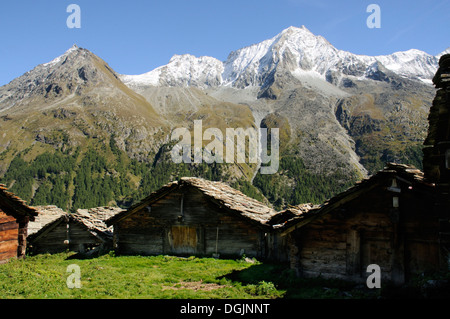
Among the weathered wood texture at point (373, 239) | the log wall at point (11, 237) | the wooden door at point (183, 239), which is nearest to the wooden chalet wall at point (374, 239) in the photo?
the weathered wood texture at point (373, 239)

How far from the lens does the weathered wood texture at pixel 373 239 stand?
14039 millimetres

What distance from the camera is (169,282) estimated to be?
16.2m

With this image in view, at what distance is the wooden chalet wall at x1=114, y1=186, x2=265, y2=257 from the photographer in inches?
912

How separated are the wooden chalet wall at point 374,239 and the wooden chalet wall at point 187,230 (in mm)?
6483

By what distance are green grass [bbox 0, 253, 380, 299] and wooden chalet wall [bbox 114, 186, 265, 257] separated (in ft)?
A: 7.16

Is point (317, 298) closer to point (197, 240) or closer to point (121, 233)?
point (197, 240)

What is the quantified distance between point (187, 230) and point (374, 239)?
1308 cm

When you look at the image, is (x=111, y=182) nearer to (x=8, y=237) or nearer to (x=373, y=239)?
(x=8, y=237)

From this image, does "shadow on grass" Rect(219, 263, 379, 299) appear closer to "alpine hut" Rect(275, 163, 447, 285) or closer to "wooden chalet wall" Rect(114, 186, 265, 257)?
"alpine hut" Rect(275, 163, 447, 285)

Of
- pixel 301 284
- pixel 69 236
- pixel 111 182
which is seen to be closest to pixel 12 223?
pixel 69 236

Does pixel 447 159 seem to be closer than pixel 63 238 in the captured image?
Yes

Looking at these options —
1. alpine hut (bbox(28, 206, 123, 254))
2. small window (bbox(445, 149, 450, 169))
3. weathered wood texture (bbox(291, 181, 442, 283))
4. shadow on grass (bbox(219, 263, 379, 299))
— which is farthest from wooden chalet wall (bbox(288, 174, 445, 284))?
alpine hut (bbox(28, 206, 123, 254))

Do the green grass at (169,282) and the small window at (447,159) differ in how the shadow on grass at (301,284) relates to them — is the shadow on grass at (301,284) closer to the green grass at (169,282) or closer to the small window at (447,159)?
the green grass at (169,282)
